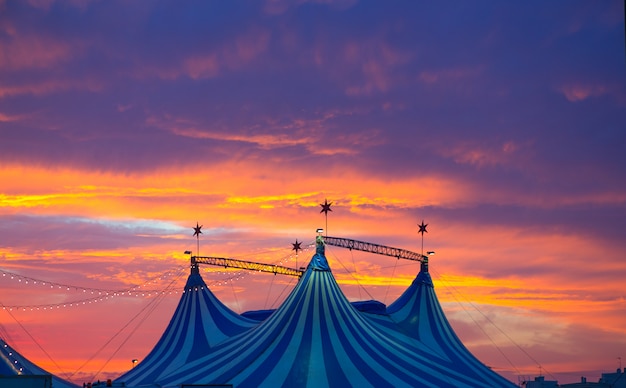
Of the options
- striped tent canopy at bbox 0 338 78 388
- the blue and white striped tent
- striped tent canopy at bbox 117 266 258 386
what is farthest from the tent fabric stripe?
striped tent canopy at bbox 0 338 78 388

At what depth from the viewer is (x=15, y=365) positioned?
74.2ft

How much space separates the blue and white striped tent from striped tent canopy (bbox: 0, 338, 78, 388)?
12.4 feet

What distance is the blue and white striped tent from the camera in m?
24.8

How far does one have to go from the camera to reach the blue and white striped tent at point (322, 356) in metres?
24.8

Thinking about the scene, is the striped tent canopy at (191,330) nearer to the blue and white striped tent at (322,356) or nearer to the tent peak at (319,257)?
the blue and white striped tent at (322,356)

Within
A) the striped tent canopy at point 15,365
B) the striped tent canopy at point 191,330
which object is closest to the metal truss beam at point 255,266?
the striped tent canopy at point 191,330

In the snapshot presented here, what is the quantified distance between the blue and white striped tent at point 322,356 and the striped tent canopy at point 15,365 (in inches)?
148

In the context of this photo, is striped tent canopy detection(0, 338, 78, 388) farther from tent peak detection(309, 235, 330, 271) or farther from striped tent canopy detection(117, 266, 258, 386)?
tent peak detection(309, 235, 330, 271)

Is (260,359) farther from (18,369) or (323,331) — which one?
(18,369)

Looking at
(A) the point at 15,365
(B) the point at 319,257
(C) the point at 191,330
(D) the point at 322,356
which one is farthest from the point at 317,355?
(C) the point at 191,330

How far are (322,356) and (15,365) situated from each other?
7857 millimetres

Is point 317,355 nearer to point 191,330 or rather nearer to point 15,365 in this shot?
point 15,365

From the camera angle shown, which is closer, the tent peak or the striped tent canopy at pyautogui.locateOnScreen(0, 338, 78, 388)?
the striped tent canopy at pyautogui.locateOnScreen(0, 338, 78, 388)

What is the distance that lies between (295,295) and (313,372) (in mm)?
2795
